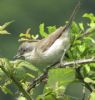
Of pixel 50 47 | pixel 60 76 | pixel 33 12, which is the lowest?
pixel 60 76

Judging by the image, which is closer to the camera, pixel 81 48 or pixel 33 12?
pixel 81 48

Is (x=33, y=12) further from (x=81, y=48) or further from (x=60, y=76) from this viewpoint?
(x=60, y=76)

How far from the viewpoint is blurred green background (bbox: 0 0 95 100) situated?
97.7 ft

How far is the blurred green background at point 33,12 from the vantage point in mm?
29769

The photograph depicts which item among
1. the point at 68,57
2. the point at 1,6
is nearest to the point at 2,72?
the point at 68,57

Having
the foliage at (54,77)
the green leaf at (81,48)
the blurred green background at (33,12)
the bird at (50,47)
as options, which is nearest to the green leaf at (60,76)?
the foliage at (54,77)

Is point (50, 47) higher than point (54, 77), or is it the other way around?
point (50, 47)

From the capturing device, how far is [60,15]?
33.0 m

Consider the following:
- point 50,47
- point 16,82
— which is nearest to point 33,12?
point 50,47

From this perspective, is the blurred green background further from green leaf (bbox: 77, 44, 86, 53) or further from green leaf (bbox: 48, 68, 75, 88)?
green leaf (bbox: 48, 68, 75, 88)

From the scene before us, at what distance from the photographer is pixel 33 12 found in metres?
35.2

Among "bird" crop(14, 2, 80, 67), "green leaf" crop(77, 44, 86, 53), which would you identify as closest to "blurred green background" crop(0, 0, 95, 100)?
"bird" crop(14, 2, 80, 67)

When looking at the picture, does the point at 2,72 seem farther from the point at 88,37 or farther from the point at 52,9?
the point at 52,9

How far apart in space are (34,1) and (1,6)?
3.72m
